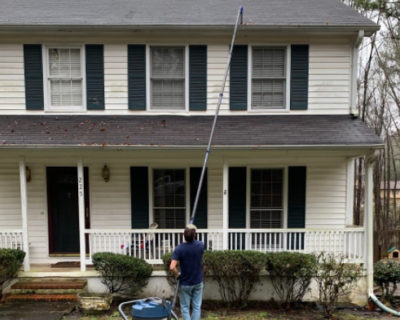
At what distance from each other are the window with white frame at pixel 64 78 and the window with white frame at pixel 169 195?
2.63m

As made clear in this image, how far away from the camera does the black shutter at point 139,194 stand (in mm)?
7121

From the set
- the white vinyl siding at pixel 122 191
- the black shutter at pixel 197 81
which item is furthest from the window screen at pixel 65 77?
the black shutter at pixel 197 81

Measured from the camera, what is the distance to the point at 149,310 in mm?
3695

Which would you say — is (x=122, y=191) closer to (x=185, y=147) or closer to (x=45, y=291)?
(x=185, y=147)

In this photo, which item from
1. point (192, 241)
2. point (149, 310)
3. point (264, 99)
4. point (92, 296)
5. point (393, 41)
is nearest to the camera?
point (149, 310)

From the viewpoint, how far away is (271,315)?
5.66 metres

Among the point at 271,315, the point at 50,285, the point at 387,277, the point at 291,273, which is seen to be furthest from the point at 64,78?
the point at 387,277

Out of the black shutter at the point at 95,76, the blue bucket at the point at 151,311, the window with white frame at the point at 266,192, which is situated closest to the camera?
the blue bucket at the point at 151,311

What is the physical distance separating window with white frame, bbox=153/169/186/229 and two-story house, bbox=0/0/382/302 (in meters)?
0.02

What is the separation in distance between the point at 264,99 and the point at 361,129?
2.26 m

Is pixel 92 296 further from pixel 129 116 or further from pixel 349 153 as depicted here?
pixel 349 153

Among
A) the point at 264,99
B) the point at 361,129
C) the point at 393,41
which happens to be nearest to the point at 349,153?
the point at 361,129

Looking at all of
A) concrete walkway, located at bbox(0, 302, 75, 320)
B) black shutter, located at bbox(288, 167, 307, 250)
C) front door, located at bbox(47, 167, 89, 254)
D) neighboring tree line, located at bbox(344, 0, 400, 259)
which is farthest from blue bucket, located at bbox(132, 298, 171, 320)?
neighboring tree line, located at bbox(344, 0, 400, 259)

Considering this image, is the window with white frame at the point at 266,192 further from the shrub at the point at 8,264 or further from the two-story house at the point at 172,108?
the shrub at the point at 8,264
